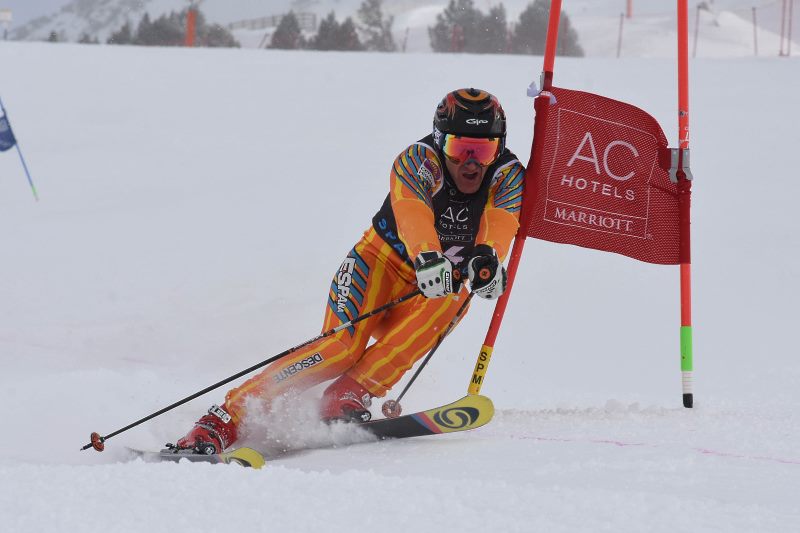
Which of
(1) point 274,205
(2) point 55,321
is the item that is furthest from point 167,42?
(2) point 55,321

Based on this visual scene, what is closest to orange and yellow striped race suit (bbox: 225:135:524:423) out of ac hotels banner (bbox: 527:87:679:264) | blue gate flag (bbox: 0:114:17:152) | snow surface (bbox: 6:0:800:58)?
ac hotels banner (bbox: 527:87:679:264)

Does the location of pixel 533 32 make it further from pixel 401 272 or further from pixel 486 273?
pixel 486 273

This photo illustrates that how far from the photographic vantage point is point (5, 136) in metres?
10.5

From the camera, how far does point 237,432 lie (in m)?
3.79

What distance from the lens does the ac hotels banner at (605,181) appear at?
420 centimetres

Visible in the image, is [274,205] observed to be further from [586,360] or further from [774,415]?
[774,415]

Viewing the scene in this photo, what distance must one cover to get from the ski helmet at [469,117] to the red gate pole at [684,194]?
0.79 metres

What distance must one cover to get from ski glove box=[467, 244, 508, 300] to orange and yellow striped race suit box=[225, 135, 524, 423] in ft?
0.34

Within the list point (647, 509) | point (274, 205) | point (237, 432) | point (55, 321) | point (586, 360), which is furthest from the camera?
point (274, 205)

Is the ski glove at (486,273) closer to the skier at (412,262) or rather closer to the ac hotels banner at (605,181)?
the skier at (412,262)

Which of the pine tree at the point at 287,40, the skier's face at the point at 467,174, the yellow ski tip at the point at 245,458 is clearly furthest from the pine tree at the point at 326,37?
the yellow ski tip at the point at 245,458

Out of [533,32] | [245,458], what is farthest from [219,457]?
[533,32]

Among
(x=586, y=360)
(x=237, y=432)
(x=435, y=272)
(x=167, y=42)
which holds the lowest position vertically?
(x=586, y=360)

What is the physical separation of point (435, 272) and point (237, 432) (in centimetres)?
100
